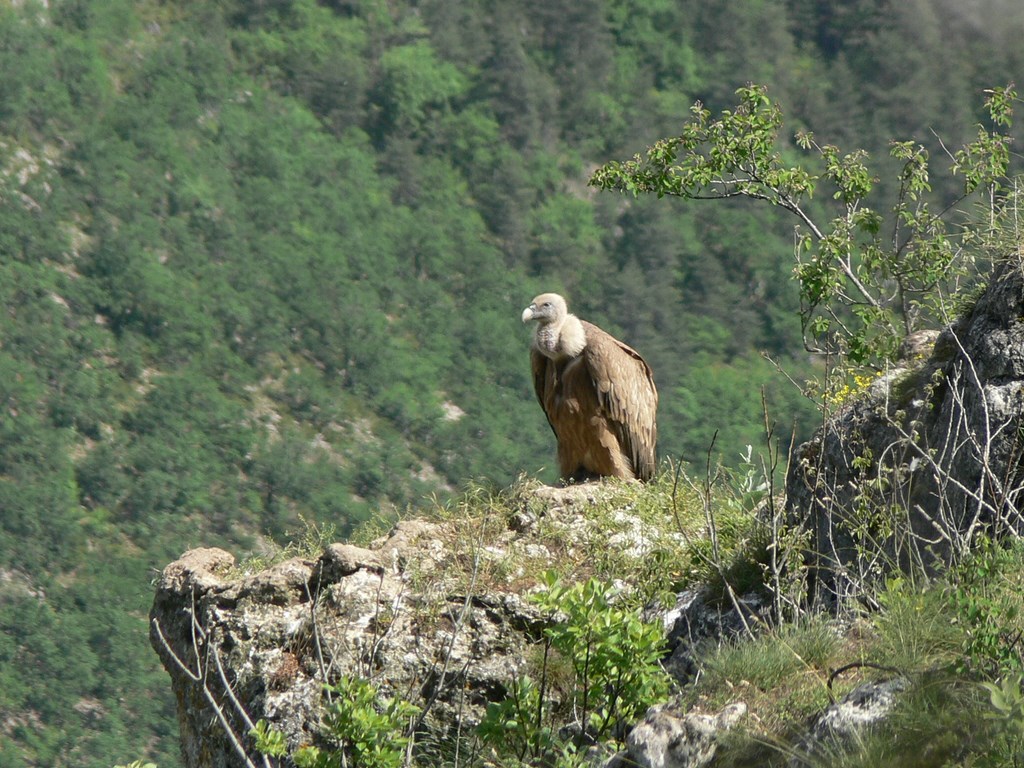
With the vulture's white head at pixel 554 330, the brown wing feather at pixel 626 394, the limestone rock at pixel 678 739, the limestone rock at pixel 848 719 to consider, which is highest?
the limestone rock at pixel 848 719

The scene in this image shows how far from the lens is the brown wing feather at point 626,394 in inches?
447

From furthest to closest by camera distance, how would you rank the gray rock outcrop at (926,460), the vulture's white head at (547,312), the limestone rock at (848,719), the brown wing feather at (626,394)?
the vulture's white head at (547,312) → the brown wing feather at (626,394) → the gray rock outcrop at (926,460) → the limestone rock at (848,719)

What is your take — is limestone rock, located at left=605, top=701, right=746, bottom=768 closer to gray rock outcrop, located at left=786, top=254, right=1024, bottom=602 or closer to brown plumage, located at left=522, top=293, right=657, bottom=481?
gray rock outcrop, located at left=786, top=254, right=1024, bottom=602

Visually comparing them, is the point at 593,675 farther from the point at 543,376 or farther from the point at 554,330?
the point at 543,376

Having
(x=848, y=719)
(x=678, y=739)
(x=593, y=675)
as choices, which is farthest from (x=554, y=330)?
(x=848, y=719)

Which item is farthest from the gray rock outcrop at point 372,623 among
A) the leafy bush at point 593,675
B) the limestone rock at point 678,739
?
the limestone rock at point 678,739

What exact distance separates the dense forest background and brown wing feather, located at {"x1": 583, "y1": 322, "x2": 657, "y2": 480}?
2386cm

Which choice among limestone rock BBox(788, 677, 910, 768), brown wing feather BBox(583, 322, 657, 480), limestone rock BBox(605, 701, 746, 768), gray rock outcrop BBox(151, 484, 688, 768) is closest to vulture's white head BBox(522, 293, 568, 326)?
brown wing feather BBox(583, 322, 657, 480)

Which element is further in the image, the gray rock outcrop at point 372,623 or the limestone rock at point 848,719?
the gray rock outcrop at point 372,623

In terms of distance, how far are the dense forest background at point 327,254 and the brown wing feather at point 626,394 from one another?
78.3 ft

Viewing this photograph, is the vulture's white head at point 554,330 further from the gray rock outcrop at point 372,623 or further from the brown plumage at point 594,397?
the gray rock outcrop at point 372,623

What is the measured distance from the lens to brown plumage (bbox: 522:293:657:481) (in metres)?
11.4

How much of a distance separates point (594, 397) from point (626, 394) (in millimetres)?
223

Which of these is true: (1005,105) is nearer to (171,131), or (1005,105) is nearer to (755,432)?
(755,432)
